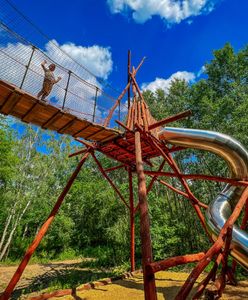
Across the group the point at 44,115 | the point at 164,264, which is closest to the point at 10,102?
the point at 44,115

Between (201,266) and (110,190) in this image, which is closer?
(201,266)

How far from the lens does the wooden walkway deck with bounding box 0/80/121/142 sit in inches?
198

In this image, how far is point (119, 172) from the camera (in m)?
26.3

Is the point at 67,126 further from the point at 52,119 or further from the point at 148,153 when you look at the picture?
the point at 148,153

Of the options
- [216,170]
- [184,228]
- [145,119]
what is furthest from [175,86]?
[145,119]

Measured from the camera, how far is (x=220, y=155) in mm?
6746

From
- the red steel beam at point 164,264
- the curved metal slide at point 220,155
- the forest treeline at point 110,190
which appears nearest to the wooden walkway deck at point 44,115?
the curved metal slide at point 220,155

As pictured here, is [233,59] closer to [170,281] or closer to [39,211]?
[170,281]

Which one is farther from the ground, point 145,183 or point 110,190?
point 110,190

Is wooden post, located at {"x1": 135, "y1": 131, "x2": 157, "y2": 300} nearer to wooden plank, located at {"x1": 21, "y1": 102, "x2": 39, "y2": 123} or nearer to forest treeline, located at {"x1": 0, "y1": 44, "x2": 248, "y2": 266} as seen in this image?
wooden plank, located at {"x1": 21, "y1": 102, "x2": 39, "y2": 123}

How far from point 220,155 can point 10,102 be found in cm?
577

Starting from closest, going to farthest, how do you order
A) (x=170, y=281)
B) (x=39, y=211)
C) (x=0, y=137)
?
(x=170, y=281)
(x=0, y=137)
(x=39, y=211)

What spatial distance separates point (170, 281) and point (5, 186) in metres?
16.2

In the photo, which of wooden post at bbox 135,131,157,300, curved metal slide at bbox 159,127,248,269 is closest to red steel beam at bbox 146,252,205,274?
wooden post at bbox 135,131,157,300
